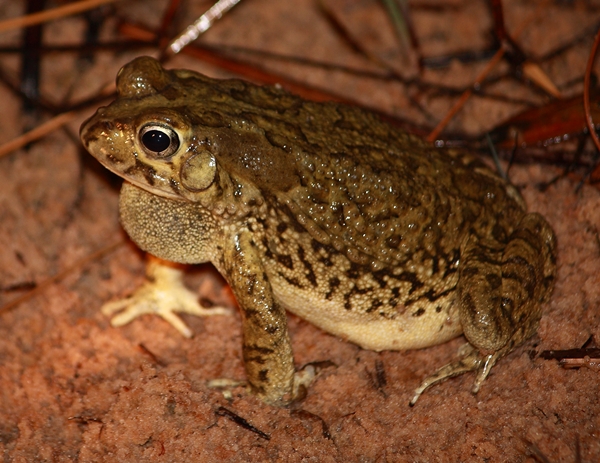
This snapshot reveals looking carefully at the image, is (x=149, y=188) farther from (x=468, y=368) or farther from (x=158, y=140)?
(x=468, y=368)

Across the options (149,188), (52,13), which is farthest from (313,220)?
(52,13)

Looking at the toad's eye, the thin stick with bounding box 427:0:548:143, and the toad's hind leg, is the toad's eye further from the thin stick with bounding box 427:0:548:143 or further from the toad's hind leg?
the thin stick with bounding box 427:0:548:143

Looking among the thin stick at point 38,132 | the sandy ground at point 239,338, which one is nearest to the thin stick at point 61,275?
the sandy ground at point 239,338

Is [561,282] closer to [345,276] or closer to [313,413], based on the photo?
[345,276]

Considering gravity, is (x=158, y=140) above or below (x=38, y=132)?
above

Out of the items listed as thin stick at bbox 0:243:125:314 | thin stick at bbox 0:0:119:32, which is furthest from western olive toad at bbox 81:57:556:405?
thin stick at bbox 0:0:119:32

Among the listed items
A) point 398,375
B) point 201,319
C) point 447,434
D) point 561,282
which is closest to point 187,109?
point 201,319
